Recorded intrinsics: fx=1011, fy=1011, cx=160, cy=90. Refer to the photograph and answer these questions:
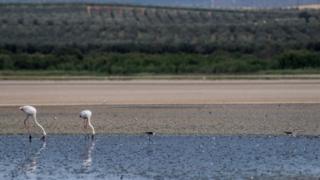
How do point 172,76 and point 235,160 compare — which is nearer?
point 235,160

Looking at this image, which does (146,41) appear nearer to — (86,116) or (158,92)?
(158,92)

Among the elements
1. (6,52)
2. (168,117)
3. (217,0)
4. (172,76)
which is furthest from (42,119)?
(217,0)

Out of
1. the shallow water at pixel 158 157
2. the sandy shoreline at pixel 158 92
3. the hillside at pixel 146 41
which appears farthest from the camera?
the hillside at pixel 146 41

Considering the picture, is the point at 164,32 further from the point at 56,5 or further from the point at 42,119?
the point at 42,119

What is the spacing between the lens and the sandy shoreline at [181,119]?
22.6 m

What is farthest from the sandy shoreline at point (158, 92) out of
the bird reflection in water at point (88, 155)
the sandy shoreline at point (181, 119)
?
the bird reflection in water at point (88, 155)

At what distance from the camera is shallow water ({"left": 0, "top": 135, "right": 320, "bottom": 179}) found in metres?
16.7

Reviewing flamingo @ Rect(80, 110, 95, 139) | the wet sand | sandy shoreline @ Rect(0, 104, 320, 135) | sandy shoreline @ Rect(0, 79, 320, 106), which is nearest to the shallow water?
flamingo @ Rect(80, 110, 95, 139)

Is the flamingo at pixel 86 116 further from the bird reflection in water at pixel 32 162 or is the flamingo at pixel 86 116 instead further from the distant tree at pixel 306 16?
the distant tree at pixel 306 16

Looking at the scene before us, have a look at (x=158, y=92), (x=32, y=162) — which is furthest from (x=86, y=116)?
(x=158, y=92)

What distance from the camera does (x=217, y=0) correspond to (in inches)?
6161

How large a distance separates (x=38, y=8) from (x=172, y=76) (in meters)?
51.6

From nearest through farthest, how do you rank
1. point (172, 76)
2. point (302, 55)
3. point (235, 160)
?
point (235, 160) < point (172, 76) < point (302, 55)

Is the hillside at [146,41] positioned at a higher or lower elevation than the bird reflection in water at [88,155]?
higher
